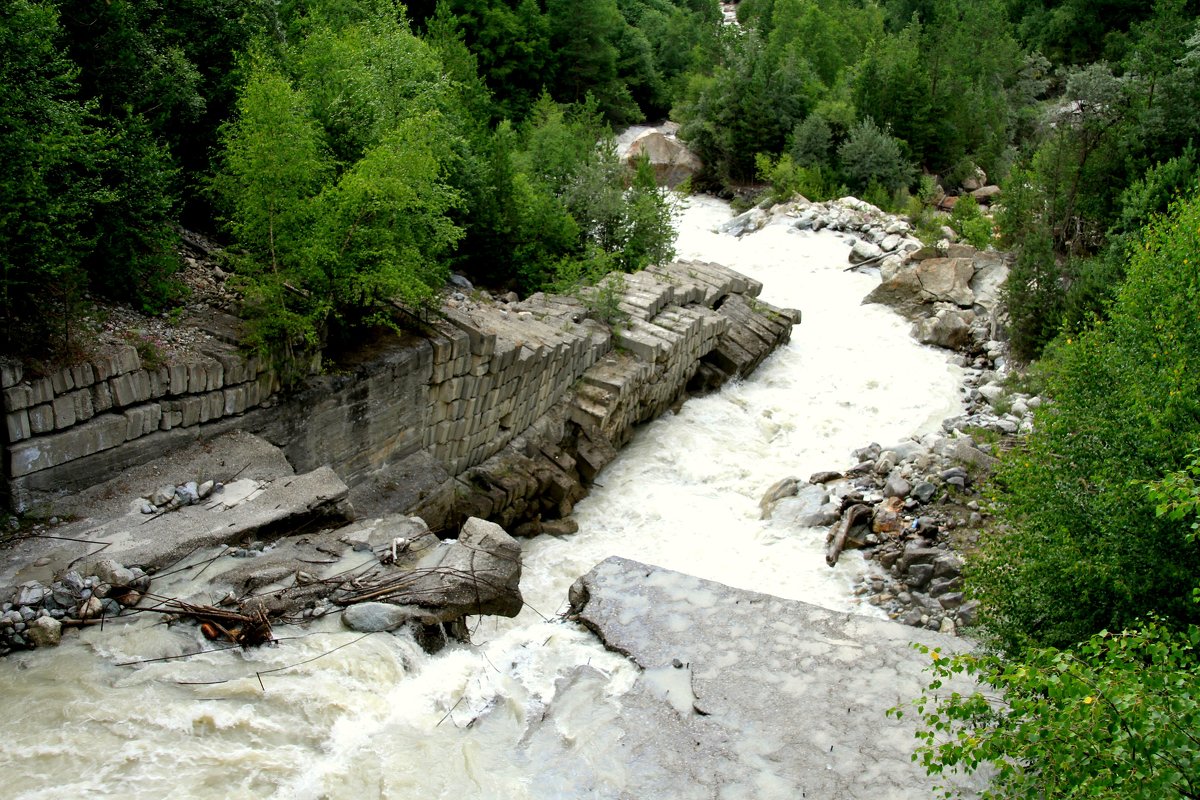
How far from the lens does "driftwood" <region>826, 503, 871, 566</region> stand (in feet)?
45.7

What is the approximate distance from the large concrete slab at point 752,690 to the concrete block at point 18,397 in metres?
5.30

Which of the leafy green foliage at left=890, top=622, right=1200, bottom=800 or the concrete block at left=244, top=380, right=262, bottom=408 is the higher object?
the leafy green foliage at left=890, top=622, right=1200, bottom=800

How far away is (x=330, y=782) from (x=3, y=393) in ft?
15.3

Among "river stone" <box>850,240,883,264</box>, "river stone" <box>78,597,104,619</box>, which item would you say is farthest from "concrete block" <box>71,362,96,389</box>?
"river stone" <box>850,240,883,264</box>

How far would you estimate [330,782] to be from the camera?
7.29 m

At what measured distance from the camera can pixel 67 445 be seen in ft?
31.3

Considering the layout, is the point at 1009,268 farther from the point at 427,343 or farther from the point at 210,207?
the point at 210,207

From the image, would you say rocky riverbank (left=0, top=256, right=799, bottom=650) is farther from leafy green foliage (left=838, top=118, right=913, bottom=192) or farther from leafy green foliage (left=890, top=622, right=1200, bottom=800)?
leafy green foliage (left=838, top=118, right=913, bottom=192)

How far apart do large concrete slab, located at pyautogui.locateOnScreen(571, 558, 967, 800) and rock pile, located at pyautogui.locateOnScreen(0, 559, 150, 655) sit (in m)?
3.97

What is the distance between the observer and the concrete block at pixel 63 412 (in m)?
9.41

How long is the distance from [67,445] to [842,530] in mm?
9734

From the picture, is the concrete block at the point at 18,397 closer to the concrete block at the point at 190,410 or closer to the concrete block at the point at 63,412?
the concrete block at the point at 63,412

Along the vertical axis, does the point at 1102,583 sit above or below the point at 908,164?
above

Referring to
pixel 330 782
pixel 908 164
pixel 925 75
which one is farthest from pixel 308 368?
pixel 925 75
